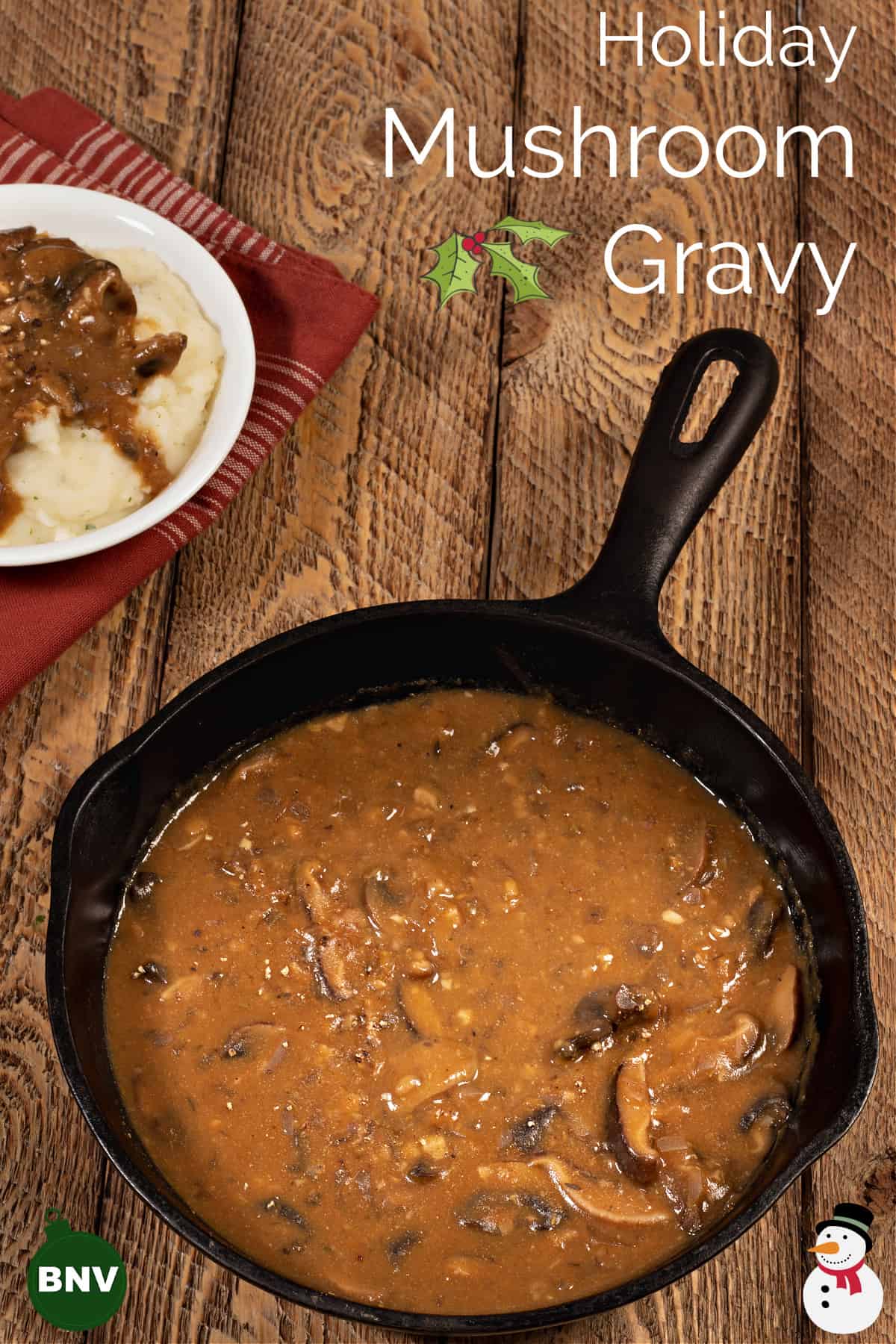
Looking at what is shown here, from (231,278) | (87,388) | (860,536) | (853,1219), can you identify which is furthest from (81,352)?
(853,1219)

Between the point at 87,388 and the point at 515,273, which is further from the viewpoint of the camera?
the point at 515,273

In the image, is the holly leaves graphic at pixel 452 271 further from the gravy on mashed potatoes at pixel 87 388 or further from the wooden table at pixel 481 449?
the gravy on mashed potatoes at pixel 87 388

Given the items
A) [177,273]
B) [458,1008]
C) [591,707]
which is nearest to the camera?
[458,1008]

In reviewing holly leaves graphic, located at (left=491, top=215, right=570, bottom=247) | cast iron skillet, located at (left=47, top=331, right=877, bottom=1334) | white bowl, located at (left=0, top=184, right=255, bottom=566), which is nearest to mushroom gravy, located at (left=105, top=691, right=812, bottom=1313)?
cast iron skillet, located at (left=47, top=331, right=877, bottom=1334)

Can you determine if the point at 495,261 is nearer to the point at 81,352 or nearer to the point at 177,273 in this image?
the point at 177,273

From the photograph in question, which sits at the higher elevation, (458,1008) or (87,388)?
(87,388)

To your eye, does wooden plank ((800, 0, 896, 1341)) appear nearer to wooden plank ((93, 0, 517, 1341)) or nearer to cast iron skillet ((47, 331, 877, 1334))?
cast iron skillet ((47, 331, 877, 1334))

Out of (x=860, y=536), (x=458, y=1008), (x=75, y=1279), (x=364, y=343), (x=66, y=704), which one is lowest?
(x=75, y=1279)
